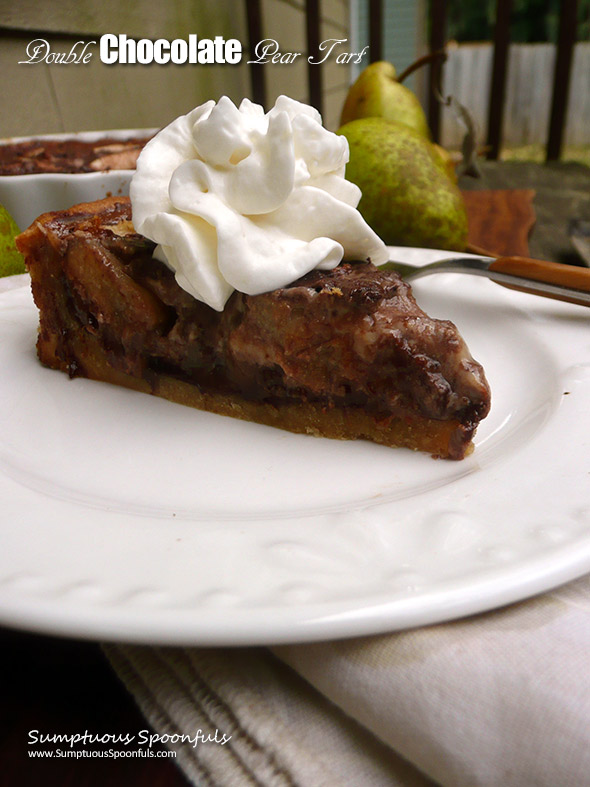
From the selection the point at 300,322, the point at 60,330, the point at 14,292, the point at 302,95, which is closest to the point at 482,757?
the point at 300,322

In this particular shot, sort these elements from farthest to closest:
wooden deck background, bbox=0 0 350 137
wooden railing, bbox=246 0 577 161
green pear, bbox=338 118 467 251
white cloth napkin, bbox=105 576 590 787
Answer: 1. wooden railing, bbox=246 0 577 161
2. wooden deck background, bbox=0 0 350 137
3. green pear, bbox=338 118 467 251
4. white cloth napkin, bbox=105 576 590 787

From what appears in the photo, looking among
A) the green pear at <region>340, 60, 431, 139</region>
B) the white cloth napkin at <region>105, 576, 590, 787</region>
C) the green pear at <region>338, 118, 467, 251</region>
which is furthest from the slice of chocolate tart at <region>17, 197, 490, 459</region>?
the green pear at <region>340, 60, 431, 139</region>

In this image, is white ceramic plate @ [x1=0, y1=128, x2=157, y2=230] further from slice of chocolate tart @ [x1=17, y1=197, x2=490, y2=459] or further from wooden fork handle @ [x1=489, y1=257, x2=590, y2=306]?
wooden fork handle @ [x1=489, y1=257, x2=590, y2=306]

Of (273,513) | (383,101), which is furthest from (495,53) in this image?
(273,513)

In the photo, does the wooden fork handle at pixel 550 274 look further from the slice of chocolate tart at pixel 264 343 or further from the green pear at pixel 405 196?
the green pear at pixel 405 196

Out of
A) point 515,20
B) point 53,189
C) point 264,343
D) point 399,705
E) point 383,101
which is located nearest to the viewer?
point 399,705

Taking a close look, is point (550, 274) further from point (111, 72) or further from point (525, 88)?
point (525, 88)
